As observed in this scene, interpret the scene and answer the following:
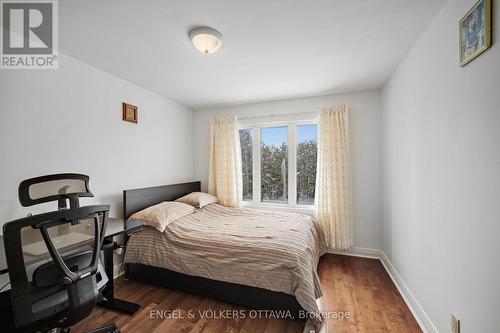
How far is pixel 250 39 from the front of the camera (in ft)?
6.21

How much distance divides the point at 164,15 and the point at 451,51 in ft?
6.57

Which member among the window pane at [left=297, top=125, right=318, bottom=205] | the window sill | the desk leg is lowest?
the desk leg

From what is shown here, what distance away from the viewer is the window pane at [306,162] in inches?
140

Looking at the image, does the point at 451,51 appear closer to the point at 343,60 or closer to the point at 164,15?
the point at 343,60

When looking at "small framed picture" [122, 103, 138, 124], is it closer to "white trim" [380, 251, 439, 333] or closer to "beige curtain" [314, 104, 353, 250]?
"beige curtain" [314, 104, 353, 250]

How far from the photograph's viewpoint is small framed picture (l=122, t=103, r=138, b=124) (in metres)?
2.75

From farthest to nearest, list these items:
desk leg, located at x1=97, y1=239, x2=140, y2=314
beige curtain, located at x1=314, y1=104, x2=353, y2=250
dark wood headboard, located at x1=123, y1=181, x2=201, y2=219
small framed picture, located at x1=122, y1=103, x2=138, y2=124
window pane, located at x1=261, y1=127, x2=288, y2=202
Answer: window pane, located at x1=261, y1=127, x2=288, y2=202, beige curtain, located at x1=314, y1=104, x2=353, y2=250, small framed picture, located at x1=122, y1=103, x2=138, y2=124, dark wood headboard, located at x1=123, y1=181, x2=201, y2=219, desk leg, located at x1=97, y1=239, x2=140, y2=314

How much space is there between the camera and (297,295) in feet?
5.85

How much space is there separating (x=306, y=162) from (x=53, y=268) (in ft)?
10.5

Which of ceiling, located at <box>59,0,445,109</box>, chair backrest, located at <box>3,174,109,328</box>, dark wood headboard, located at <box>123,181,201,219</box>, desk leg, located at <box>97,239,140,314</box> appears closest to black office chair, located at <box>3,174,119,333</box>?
chair backrest, located at <box>3,174,109,328</box>

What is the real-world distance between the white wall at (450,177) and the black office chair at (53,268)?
2216mm

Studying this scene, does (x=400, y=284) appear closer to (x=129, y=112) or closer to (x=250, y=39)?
(x=250, y=39)

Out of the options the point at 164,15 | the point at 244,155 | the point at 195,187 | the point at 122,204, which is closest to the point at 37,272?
the point at 122,204

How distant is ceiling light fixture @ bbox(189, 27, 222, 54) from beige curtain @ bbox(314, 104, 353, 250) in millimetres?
2079
